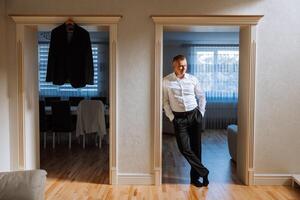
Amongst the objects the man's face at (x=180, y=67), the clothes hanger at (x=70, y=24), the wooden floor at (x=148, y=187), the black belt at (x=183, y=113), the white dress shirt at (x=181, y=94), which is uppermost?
the clothes hanger at (x=70, y=24)

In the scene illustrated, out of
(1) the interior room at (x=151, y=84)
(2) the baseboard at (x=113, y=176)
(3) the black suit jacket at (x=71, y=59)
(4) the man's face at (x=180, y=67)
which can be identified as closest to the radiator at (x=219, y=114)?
(1) the interior room at (x=151, y=84)

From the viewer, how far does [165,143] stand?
703cm

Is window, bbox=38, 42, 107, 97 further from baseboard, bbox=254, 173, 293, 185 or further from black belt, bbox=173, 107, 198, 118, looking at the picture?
baseboard, bbox=254, 173, 293, 185

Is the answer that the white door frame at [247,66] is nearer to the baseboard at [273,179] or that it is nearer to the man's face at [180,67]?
the baseboard at [273,179]

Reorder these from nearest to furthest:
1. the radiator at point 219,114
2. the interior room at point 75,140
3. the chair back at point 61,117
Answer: the interior room at point 75,140 < the chair back at point 61,117 < the radiator at point 219,114

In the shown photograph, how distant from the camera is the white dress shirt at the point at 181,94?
4238 millimetres

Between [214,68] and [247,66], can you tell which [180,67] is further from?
[214,68]

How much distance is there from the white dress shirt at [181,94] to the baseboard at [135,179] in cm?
76

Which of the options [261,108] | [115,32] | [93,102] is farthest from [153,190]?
[93,102]

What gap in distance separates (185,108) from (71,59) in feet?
4.77

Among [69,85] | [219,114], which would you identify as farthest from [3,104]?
[219,114]

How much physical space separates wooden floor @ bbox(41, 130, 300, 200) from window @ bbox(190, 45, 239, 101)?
3103 mm

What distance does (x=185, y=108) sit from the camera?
4.24 meters

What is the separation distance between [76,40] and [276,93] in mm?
2416
